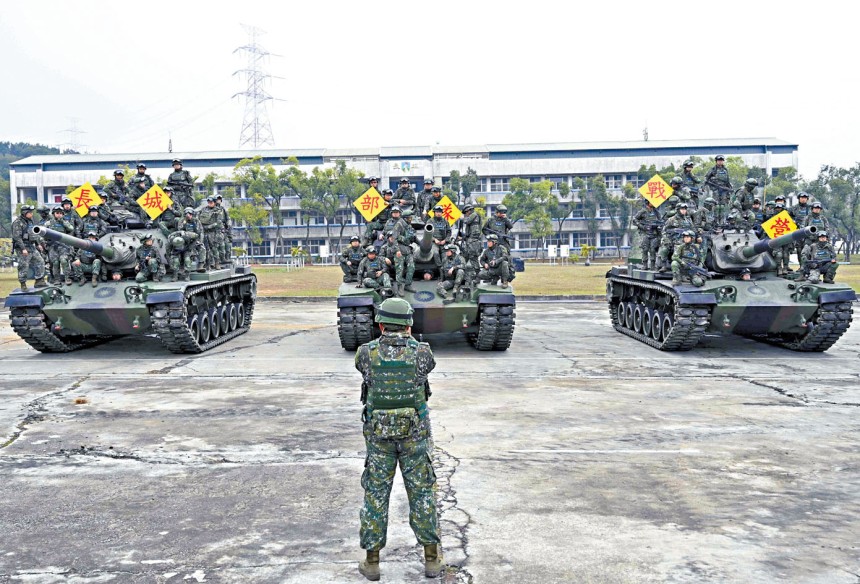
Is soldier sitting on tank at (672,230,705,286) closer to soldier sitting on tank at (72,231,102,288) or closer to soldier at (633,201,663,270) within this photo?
soldier at (633,201,663,270)

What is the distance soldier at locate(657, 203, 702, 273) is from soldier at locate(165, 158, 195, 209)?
10.4m

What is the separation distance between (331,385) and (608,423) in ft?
14.8

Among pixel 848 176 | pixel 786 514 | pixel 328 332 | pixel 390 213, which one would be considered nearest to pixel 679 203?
pixel 390 213

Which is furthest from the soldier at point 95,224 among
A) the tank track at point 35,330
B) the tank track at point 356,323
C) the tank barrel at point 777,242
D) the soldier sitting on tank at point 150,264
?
the tank barrel at point 777,242

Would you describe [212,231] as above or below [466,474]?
above

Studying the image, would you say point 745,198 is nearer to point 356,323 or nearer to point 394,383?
point 356,323

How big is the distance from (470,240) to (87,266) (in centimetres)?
754

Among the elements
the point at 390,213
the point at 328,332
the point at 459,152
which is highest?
the point at 459,152

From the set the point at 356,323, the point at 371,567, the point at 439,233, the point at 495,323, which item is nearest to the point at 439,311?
the point at 495,323

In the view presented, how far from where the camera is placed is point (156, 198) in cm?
1831

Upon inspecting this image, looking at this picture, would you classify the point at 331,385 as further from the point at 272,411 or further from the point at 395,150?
the point at 395,150

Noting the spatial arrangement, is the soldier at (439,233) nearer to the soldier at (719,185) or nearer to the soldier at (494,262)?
the soldier at (494,262)

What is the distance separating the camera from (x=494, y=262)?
17078mm

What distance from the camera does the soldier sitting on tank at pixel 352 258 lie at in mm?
18109
